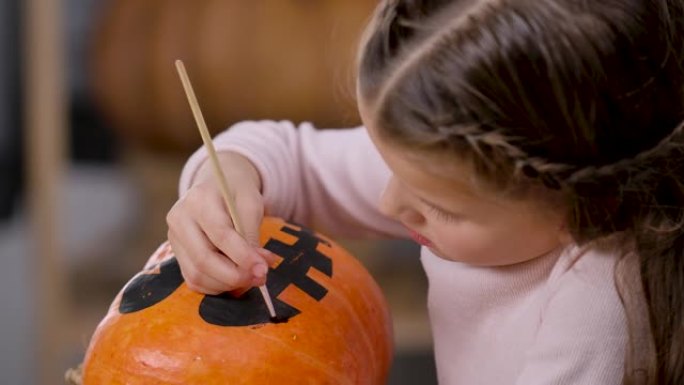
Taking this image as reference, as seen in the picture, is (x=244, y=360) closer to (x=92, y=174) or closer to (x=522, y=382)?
(x=522, y=382)

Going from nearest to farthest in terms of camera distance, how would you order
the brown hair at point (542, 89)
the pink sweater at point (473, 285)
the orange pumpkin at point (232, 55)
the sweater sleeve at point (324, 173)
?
the brown hair at point (542, 89) < the pink sweater at point (473, 285) < the sweater sleeve at point (324, 173) < the orange pumpkin at point (232, 55)

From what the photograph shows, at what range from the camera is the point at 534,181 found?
0.73 m

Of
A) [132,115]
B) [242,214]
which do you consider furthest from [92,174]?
[242,214]

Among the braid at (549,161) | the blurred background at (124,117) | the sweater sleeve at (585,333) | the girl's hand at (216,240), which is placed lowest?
the blurred background at (124,117)

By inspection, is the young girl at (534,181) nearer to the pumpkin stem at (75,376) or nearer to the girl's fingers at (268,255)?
the girl's fingers at (268,255)

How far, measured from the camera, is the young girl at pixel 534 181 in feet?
2.28

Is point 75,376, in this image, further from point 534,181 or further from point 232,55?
point 232,55

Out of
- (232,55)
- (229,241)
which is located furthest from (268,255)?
(232,55)

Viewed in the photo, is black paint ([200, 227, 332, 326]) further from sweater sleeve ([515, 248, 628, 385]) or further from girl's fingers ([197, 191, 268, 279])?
sweater sleeve ([515, 248, 628, 385])

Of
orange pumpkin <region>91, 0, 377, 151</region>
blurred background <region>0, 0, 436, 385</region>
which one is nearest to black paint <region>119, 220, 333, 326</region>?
blurred background <region>0, 0, 436, 385</region>

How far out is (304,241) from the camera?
858 millimetres

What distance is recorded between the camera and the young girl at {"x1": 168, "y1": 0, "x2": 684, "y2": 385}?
2.28 feet

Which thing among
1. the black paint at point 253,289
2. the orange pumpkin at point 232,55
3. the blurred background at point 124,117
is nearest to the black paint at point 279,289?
the black paint at point 253,289

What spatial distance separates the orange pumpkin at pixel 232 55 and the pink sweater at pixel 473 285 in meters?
0.79
